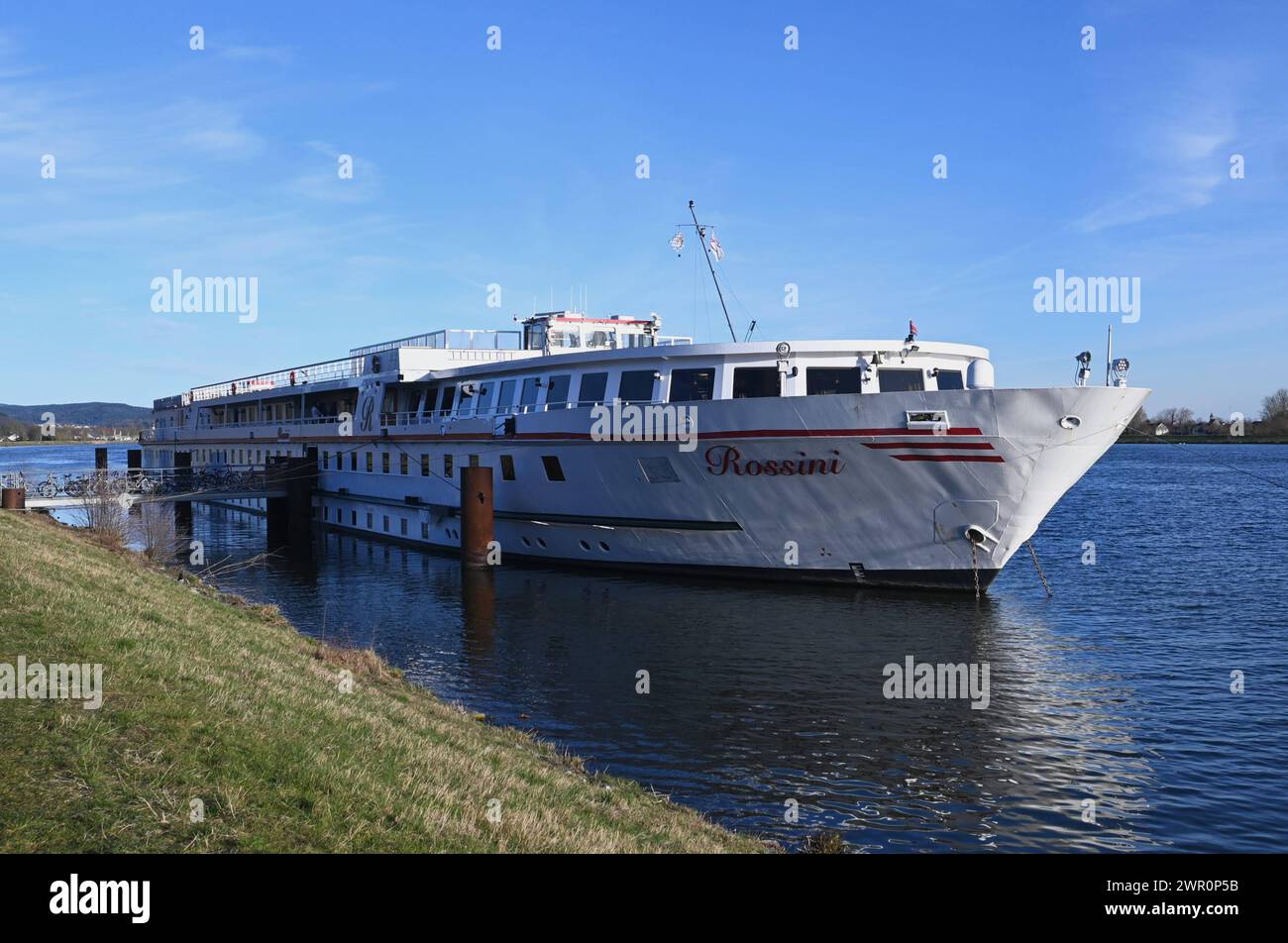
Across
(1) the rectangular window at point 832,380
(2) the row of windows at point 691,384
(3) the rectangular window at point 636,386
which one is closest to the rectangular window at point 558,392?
(2) the row of windows at point 691,384

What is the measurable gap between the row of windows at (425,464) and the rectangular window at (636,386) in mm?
3273

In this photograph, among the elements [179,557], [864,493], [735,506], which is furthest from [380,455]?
[864,493]

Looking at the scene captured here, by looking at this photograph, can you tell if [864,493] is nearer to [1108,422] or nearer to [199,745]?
[1108,422]

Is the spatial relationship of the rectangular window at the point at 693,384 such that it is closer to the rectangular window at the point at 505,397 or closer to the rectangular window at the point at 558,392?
the rectangular window at the point at 558,392

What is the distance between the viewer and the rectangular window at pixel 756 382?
24359 mm

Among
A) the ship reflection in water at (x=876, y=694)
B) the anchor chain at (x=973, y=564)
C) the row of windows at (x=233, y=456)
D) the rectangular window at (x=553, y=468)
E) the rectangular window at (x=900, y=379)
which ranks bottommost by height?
the ship reflection in water at (x=876, y=694)

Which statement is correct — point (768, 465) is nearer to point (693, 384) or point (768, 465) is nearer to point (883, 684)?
point (693, 384)

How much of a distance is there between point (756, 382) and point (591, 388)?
570cm

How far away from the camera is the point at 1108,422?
2161 centimetres

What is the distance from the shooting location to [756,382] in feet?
80.6

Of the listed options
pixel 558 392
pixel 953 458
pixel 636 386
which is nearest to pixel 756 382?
pixel 636 386

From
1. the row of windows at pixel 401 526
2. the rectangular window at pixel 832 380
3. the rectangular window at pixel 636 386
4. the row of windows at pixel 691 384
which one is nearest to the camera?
the row of windows at pixel 691 384

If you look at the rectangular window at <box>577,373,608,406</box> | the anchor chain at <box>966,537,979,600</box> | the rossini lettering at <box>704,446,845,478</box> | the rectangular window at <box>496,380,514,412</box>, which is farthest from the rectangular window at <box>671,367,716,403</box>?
the anchor chain at <box>966,537,979,600</box>
